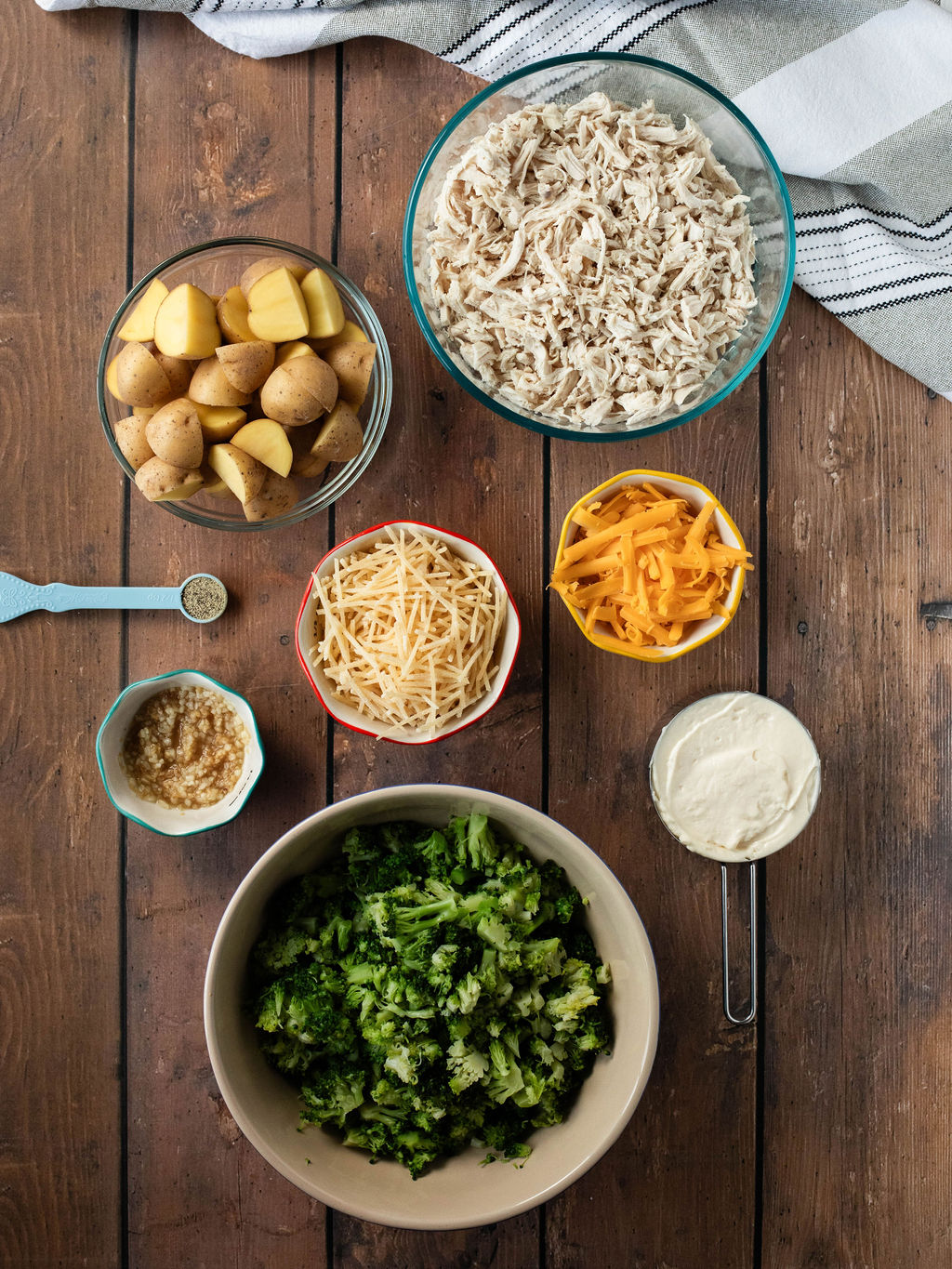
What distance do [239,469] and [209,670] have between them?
0.44 meters

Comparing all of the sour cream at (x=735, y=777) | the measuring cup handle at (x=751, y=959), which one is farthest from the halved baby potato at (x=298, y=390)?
the measuring cup handle at (x=751, y=959)

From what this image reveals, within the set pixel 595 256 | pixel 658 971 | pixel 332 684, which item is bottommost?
pixel 658 971

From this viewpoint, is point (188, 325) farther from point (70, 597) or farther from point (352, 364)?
point (70, 597)

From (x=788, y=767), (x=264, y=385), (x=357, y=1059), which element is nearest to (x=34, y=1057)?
(x=357, y=1059)

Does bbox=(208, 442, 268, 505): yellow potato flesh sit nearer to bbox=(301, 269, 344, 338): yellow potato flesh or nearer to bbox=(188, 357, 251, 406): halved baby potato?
bbox=(188, 357, 251, 406): halved baby potato

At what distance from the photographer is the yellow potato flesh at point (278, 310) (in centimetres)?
137

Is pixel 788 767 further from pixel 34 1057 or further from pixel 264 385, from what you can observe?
pixel 34 1057

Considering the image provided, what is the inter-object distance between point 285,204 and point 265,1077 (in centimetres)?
150

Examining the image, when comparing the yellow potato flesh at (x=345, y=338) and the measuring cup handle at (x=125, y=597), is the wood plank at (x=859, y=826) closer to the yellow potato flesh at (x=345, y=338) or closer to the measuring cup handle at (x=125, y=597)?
the yellow potato flesh at (x=345, y=338)

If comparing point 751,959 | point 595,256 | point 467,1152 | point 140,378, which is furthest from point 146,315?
point 751,959

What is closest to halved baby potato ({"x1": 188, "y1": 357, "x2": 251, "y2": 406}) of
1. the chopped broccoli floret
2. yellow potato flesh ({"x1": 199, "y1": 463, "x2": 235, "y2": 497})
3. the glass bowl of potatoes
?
the glass bowl of potatoes

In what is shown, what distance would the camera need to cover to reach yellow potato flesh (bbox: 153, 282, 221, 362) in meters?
1.33

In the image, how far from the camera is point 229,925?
52.6 inches

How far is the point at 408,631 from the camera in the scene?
1423 millimetres
